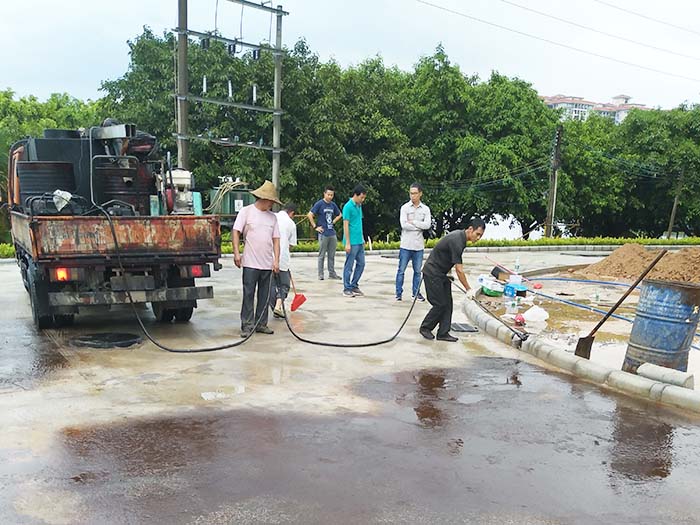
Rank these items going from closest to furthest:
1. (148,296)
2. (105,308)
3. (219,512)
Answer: (219,512) → (148,296) → (105,308)

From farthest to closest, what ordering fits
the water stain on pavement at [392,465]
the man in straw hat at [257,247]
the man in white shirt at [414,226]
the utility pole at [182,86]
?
the utility pole at [182,86]
the man in white shirt at [414,226]
the man in straw hat at [257,247]
the water stain on pavement at [392,465]

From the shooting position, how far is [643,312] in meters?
6.56

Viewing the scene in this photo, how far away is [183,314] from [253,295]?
127cm

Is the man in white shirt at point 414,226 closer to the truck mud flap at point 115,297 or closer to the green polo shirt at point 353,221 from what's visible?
the green polo shirt at point 353,221

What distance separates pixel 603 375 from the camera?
661cm

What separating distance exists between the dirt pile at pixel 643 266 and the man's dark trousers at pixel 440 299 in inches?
276

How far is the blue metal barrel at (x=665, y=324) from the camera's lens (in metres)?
6.37

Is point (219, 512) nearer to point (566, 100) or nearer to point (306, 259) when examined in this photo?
point (306, 259)

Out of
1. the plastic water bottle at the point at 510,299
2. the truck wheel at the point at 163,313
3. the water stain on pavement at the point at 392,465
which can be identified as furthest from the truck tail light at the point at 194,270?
the plastic water bottle at the point at 510,299

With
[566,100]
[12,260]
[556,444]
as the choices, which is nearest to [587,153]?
[12,260]

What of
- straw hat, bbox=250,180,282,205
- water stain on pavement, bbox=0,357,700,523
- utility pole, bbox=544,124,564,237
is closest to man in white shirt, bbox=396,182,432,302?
straw hat, bbox=250,180,282,205

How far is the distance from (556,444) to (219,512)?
8.18 feet

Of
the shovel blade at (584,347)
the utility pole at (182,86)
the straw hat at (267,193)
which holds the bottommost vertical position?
the shovel blade at (584,347)

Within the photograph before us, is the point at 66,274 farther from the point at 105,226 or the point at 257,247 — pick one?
the point at 257,247
